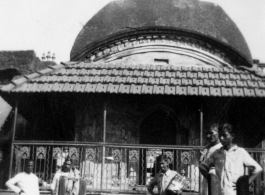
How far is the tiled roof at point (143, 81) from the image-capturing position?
39.3 ft

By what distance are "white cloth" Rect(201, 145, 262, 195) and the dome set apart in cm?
951

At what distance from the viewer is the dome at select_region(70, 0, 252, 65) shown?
16.0 metres

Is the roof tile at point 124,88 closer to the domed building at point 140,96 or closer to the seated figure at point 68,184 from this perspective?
the domed building at point 140,96

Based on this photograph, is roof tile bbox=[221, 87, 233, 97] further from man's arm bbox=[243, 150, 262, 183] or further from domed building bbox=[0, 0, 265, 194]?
man's arm bbox=[243, 150, 262, 183]

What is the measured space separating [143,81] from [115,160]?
2.16 metres

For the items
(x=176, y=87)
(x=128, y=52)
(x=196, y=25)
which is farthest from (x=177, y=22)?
(x=176, y=87)

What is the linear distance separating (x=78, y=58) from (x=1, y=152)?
5229 millimetres

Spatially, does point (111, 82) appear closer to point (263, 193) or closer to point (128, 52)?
point (128, 52)

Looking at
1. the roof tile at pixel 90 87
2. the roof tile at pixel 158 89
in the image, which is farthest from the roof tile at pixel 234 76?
the roof tile at pixel 90 87

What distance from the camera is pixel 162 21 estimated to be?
16.1m

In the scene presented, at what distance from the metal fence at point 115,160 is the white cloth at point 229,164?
5.23 m

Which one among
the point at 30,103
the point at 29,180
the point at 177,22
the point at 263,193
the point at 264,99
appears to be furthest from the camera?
the point at 177,22

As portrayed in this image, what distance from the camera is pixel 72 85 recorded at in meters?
12.2

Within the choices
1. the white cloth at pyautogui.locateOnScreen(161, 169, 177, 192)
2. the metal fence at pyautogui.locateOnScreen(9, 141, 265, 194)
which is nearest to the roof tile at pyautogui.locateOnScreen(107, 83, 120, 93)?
the metal fence at pyautogui.locateOnScreen(9, 141, 265, 194)
